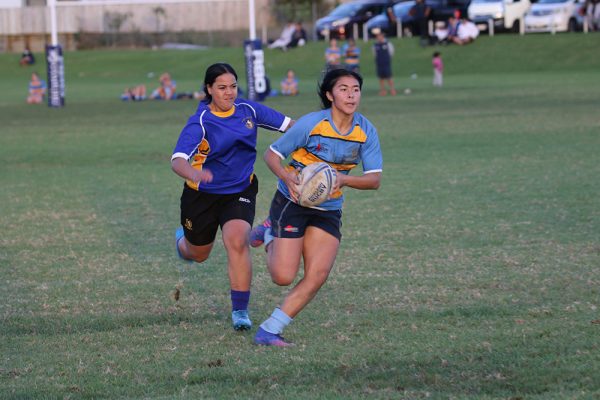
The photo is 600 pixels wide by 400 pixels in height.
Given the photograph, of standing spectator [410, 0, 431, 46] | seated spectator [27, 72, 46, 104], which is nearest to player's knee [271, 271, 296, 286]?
seated spectator [27, 72, 46, 104]

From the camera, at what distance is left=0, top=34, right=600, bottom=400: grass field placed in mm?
5621

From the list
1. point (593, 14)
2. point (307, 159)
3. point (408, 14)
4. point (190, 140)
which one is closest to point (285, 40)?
point (408, 14)

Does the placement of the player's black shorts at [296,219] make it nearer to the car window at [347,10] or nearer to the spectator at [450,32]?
the spectator at [450,32]

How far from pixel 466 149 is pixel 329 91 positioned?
11.0 metres

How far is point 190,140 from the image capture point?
22.3 feet

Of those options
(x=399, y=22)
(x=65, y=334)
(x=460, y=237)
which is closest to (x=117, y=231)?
(x=460, y=237)

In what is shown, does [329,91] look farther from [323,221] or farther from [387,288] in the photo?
[387,288]

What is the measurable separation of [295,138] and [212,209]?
101 cm

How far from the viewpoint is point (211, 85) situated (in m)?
6.86

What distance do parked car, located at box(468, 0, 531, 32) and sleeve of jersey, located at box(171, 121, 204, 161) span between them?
39372 mm

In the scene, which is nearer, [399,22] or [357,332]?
[357,332]

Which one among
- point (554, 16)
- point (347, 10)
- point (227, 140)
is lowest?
point (227, 140)

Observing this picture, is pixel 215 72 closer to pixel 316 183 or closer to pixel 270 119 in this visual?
pixel 270 119

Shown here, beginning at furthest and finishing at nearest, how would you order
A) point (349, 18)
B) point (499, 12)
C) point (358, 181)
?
point (349, 18), point (499, 12), point (358, 181)
